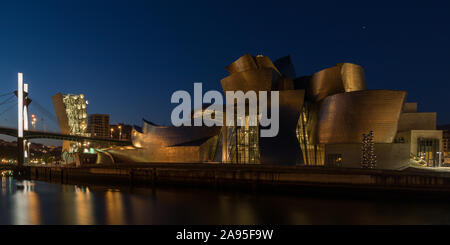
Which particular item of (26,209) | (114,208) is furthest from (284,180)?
(26,209)

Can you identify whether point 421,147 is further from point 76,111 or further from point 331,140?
point 76,111

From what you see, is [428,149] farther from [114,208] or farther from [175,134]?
[114,208]

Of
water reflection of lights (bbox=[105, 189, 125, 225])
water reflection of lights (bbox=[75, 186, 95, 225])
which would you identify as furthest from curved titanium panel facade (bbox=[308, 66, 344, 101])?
water reflection of lights (bbox=[75, 186, 95, 225])

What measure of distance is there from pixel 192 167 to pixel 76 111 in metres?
45.8

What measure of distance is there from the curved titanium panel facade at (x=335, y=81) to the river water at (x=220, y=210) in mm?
12768

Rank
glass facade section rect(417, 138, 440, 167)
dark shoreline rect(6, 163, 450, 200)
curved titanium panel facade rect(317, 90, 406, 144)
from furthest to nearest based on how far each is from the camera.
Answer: glass facade section rect(417, 138, 440, 167)
curved titanium panel facade rect(317, 90, 406, 144)
dark shoreline rect(6, 163, 450, 200)

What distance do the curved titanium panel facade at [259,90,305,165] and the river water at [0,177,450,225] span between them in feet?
18.1

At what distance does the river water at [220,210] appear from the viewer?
13570 millimetres

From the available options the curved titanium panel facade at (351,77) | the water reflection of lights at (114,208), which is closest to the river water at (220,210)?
the water reflection of lights at (114,208)

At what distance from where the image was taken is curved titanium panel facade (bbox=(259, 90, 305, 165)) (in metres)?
24.5

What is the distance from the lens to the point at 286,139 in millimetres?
24812

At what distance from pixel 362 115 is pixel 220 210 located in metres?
15.0

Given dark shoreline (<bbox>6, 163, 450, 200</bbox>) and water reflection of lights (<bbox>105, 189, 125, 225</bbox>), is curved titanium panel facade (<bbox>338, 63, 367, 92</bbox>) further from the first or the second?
water reflection of lights (<bbox>105, 189, 125, 225</bbox>)

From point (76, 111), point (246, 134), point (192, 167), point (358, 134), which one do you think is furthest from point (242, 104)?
point (76, 111)
